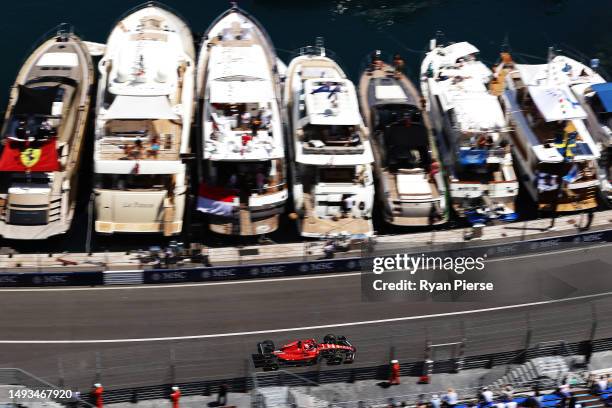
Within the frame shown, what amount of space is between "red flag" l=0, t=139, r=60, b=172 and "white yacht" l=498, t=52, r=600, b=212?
2015 cm

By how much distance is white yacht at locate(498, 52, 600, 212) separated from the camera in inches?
1654

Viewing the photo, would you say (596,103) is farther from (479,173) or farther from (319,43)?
(319,43)

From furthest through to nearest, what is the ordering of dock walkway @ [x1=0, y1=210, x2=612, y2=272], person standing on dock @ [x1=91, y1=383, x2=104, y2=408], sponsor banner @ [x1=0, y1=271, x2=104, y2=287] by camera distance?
1. dock walkway @ [x1=0, y1=210, x2=612, y2=272]
2. sponsor banner @ [x1=0, y1=271, x2=104, y2=287]
3. person standing on dock @ [x1=91, y1=383, x2=104, y2=408]

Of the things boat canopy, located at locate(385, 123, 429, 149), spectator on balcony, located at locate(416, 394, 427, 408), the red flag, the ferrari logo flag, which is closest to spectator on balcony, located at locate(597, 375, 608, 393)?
spectator on balcony, located at locate(416, 394, 427, 408)

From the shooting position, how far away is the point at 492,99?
44.0 metres

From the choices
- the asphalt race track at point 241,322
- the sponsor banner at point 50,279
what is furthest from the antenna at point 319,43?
the sponsor banner at point 50,279

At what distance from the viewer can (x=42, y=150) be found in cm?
3978

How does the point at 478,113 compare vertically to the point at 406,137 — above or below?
above

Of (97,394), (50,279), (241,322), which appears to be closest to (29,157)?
(50,279)

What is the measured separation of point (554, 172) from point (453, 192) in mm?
4578

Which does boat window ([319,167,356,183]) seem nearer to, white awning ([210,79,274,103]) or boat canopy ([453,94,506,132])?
white awning ([210,79,274,103])

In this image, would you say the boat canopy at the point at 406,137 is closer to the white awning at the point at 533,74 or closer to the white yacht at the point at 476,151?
the white yacht at the point at 476,151

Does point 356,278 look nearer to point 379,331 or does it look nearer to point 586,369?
point 379,331

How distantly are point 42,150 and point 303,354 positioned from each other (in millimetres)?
14868
